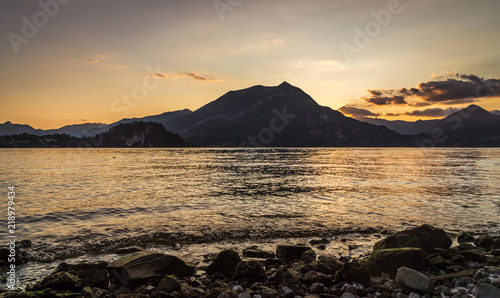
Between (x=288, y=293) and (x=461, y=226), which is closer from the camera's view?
(x=288, y=293)

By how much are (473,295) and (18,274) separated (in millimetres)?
18298

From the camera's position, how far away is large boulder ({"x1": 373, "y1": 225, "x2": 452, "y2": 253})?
559 inches

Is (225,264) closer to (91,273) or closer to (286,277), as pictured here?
(286,277)

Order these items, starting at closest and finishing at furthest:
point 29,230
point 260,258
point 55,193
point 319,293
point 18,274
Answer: point 319,293 → point 18,274 → point 260,258 → point 29,230 → point 55,193

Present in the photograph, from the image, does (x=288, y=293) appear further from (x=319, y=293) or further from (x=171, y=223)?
(x=171, y=223)

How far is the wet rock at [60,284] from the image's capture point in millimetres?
10195

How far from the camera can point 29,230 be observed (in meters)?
19.1

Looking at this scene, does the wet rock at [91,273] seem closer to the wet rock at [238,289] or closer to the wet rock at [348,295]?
the wet rock at [238,289]

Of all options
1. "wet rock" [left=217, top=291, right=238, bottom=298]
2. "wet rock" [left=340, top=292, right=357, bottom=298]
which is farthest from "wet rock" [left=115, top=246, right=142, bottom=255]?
"wet rock" [left=340, top=292, right=357, bottom=298]

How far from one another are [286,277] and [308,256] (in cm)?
328

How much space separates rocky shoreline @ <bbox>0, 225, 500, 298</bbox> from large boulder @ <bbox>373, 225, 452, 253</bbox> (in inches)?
5.0

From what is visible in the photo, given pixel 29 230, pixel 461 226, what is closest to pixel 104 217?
pixel 29 230

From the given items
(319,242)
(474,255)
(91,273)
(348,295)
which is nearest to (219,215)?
(319,242)

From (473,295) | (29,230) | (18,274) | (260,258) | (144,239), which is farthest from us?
(29,230)
